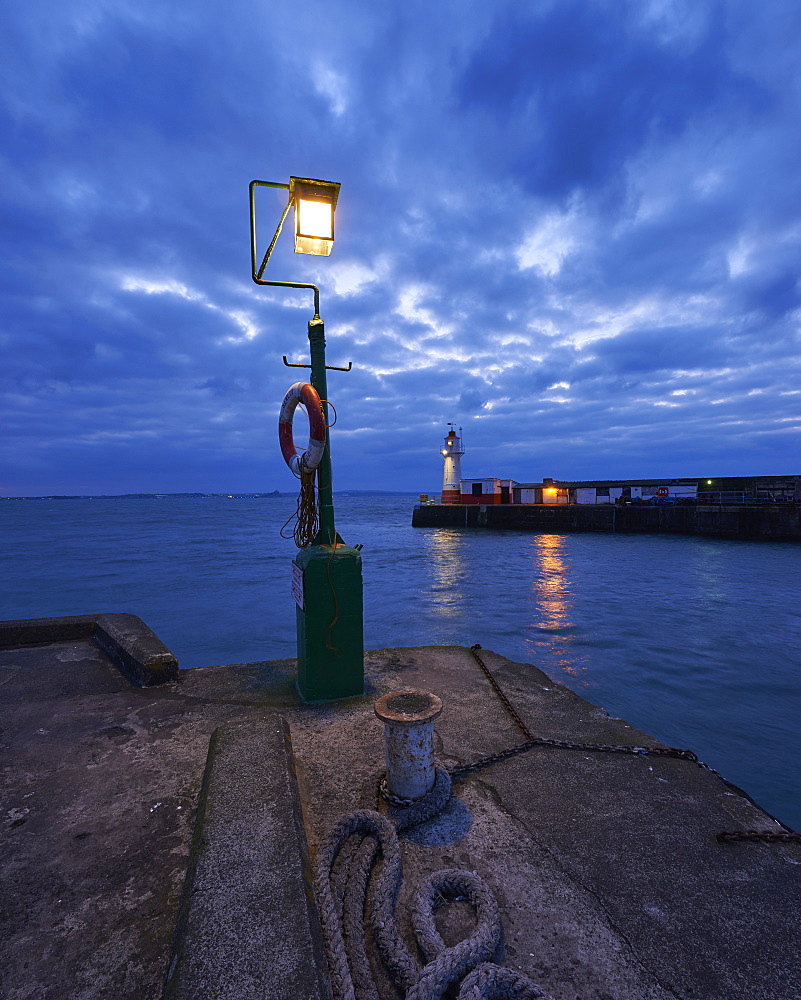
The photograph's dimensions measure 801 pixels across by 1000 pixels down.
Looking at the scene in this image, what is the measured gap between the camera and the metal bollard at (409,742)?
8.64 feet

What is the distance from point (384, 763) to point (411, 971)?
144 cm

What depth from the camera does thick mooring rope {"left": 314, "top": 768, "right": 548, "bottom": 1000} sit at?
1.69 metres

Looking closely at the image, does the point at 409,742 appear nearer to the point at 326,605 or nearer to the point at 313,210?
the point at 326,605

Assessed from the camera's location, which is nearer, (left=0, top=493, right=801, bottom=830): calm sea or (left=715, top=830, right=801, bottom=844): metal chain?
(left=715, top=830, right=801, bottom=844): metal chain

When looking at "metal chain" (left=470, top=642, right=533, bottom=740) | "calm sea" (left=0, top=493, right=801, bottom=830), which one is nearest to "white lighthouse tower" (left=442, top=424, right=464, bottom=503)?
"calm sea" (left=0, top=493, right=801, bottom=830)

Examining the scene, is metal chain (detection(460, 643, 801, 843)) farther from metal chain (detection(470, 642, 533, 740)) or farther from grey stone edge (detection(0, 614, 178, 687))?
grey stone edge (detection(0, 614, 178, 687))

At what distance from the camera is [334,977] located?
67.5 inches

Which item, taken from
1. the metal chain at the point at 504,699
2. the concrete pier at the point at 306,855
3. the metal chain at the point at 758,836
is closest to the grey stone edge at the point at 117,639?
the concrete pier at the point at 306,855

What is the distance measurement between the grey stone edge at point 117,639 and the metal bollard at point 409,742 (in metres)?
2.68

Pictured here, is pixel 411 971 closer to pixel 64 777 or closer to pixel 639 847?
pixel 639 847

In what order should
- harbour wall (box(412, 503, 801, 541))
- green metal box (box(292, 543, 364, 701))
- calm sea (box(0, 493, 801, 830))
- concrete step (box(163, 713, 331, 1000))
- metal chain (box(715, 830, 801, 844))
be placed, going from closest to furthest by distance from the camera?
concrete step (box(163, 713, 331, 1000)) → metal chain (box(715, 830, 801, 844)) → green metal box (box(292, 543, 364, 701)) → calm sea (box(0, 493, 801, 830)) → harbour wall (box(412, 503, 801, 541))

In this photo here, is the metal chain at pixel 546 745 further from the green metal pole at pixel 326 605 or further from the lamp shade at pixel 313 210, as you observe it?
the lamp shade at pixel 313 210

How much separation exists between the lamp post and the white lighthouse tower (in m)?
37.7

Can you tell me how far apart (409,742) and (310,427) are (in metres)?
2.47
